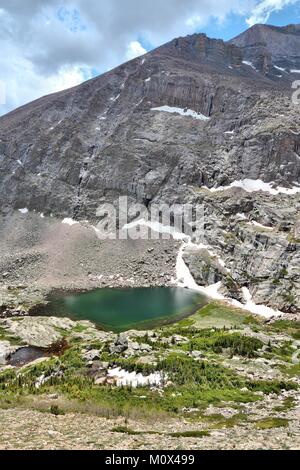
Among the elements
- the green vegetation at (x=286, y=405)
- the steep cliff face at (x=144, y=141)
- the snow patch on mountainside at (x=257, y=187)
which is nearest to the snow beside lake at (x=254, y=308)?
the snow patch on mountainside at (x=257, y=187)

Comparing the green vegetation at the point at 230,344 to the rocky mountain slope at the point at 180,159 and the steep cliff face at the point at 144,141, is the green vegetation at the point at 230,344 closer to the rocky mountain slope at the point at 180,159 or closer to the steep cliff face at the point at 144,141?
the rocky mountain slope at the point at 180,159

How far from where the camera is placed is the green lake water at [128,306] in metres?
79.1

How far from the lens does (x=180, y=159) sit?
151 metres

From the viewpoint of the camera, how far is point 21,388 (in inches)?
1398

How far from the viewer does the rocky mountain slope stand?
114562 mm

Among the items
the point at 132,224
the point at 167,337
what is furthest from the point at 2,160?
the point at 167,337

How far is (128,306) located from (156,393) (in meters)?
56.6

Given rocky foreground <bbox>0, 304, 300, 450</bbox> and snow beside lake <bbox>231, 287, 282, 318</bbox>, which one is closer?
rocky foreground <bbox>0, 304, 300, 450</bbox>

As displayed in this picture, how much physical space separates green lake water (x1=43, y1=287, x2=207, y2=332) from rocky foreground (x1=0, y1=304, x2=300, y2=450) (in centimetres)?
1596

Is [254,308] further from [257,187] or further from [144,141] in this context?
[144,141]

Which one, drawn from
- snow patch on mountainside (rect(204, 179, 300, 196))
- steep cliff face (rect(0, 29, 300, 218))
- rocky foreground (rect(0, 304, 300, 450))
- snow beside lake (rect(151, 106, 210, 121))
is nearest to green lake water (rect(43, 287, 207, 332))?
rocky foreground (rect(0, 304, 300, 450))

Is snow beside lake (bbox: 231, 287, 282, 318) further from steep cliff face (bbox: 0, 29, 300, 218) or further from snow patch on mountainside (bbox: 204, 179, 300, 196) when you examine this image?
steep cliff face (bbox: 0, 29, 300, 218)

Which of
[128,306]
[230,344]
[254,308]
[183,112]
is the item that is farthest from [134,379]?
[183,112]

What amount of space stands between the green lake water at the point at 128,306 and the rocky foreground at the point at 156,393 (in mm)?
15956
